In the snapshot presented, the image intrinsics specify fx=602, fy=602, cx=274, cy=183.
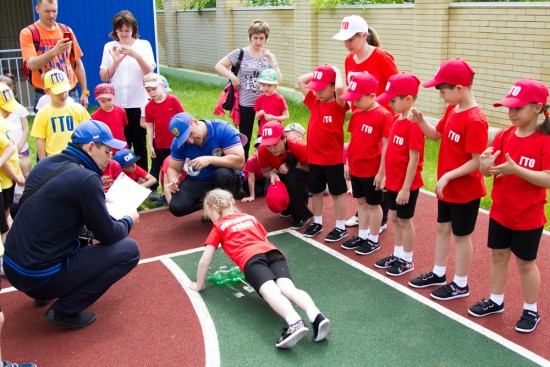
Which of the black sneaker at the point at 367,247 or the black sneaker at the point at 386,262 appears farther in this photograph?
the black sneaker at the point at 367,247

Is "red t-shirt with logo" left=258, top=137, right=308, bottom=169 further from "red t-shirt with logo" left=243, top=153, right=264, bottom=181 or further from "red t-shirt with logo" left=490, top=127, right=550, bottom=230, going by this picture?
"red t-shirt with logo" left=490, top=127, right=550, bottom=230

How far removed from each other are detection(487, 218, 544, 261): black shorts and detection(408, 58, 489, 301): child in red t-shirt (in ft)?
1.02

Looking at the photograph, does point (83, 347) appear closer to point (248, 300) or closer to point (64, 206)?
point (64, 206)

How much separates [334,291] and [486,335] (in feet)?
4.47

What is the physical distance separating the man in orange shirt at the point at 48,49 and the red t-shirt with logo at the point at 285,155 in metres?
2.78

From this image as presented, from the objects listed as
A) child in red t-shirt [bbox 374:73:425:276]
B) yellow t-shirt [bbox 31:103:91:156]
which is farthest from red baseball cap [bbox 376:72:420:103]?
yellow t-shirt [bbox 31:103:91:156]

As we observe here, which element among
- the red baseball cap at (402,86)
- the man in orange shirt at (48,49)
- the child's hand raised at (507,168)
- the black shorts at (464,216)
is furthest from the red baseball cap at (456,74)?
the man in orange shirt at (48,49)

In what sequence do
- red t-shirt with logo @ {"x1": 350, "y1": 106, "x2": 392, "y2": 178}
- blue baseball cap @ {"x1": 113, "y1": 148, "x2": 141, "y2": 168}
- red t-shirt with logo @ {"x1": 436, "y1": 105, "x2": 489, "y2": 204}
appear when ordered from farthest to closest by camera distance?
1. blue baseball cap @ {"x1": 113, "y1": 148, "x2": 141, "y2": 168}
2. red t-shirt with logo @ {"x1": 350, "y1": 106, "x2": 392, "y2": 178}
3. red t-shirt with logo @ {"x1": 436, "y1": 105, "x2": 489, "y2": 204}

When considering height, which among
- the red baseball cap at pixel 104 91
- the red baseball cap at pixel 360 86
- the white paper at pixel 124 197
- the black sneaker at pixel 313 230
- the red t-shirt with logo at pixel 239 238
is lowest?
the black sneaker at pixel 313 230

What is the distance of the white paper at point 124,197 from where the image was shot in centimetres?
527

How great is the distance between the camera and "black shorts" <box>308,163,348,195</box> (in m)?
6.44

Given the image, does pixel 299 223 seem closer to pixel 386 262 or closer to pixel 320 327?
pixel 386 262

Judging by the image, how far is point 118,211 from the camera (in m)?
5.26

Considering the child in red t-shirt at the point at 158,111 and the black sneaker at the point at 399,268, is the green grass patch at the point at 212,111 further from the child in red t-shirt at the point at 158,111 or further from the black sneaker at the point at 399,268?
the black sneaker at the point at 399,268
